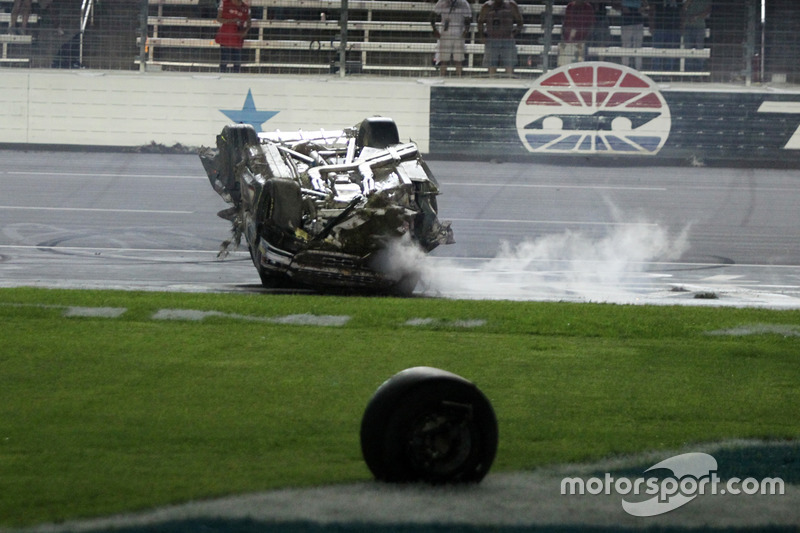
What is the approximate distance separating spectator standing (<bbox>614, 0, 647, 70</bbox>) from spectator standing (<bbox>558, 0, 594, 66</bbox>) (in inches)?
25.1

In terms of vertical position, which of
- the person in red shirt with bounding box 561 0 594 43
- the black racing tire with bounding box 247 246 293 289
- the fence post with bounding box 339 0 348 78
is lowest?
the black racing tire with bounding box 247 246 293 289

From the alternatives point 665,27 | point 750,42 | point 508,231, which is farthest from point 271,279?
point 750,42

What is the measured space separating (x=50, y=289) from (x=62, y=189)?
305 inches

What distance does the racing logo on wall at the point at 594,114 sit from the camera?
67.4 ft

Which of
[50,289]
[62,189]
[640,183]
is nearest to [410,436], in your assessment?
[50,289]

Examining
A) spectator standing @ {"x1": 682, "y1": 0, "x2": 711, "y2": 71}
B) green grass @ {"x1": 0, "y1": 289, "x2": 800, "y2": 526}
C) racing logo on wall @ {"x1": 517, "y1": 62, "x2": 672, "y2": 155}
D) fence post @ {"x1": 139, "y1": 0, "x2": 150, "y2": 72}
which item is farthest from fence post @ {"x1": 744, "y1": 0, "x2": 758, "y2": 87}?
green grass @ {"x1": 0, "y1": 289, "x2": 800, "y2": 526}

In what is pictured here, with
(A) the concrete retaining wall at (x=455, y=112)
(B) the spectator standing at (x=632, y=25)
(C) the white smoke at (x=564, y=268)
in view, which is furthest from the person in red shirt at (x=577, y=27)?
(C) the white smoke at (x=564, y=268)

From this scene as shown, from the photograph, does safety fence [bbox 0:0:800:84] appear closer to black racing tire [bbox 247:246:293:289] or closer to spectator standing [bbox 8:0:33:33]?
spectator standing [bbox 8:0:33:33]

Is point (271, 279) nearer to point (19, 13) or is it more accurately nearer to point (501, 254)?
point (501, 254)

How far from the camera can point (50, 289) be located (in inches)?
334

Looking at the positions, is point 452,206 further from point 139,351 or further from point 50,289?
point 139,351

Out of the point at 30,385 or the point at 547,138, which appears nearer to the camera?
the point at 30,385

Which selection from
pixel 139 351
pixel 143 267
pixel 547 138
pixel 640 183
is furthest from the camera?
pixel 547 138

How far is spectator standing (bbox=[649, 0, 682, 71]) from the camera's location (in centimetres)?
2095
